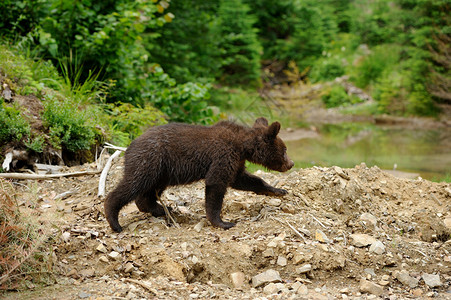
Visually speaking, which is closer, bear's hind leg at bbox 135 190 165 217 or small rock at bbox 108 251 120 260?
small rock at bbox 108 251 120 260

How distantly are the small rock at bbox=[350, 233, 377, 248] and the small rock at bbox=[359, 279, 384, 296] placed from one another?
0.62 m

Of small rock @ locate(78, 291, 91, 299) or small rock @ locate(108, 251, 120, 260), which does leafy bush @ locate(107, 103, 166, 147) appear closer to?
small rock @ locate(108, 251, 120, 260)

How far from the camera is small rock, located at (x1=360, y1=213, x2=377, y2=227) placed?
15.5 ft

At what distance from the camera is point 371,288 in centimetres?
372

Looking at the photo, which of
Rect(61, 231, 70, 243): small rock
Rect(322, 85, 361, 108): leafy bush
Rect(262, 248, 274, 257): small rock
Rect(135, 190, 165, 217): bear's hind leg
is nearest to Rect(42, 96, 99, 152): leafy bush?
Rect(135, 190, 165, 217): bear's hind leg

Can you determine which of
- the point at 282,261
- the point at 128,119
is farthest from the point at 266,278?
the point at 128,119

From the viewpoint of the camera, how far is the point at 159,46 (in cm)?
1249

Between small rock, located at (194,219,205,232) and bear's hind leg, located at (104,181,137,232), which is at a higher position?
bear's hind leg, located at (104,181,137,232)

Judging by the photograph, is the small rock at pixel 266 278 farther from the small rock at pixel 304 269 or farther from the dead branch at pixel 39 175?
the dead branch at pixel 39 175

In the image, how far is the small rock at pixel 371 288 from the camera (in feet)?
12.2

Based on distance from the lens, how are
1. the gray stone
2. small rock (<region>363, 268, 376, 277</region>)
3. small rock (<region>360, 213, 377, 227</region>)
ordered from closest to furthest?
the gray stone, small rock (<region>363, 268, 376, 277</region>), small rock (<region>360, 213, 377, 227</region>)

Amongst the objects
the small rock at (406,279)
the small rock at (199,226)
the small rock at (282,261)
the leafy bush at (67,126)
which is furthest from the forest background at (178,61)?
the small rock at (406,279)

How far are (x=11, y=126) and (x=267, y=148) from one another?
3281mm

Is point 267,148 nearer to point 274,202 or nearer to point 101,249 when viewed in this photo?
point 274,202
